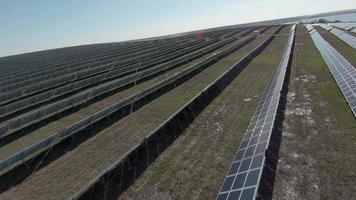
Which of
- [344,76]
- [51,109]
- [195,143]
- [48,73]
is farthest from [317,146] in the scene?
[48,73]

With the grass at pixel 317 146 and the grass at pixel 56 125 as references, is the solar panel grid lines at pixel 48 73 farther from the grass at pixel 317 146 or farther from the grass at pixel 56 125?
the grass at pixel 317 146

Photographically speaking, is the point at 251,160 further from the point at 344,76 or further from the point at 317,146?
the point at 344,76

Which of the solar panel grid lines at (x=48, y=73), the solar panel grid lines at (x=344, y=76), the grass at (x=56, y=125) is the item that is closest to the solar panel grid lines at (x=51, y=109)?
the grass at (x=56, y=125)

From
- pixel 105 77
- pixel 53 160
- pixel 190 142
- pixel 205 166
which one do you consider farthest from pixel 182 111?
pixel 105 77

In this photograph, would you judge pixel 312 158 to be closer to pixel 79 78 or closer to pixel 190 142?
pixel 190 142

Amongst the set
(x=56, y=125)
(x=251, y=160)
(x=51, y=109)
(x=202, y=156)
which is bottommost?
(x=56, y=125)

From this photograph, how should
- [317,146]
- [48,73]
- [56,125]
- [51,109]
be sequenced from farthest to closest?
1. [48,73]
2. [51,109]
3. [56,125]
4. [317,146]

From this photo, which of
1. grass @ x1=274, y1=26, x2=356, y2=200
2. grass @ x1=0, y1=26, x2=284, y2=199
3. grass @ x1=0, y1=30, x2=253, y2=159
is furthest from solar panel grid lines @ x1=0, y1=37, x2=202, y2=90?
grass @ x1=274, y1=26, x2=356, y2=200
